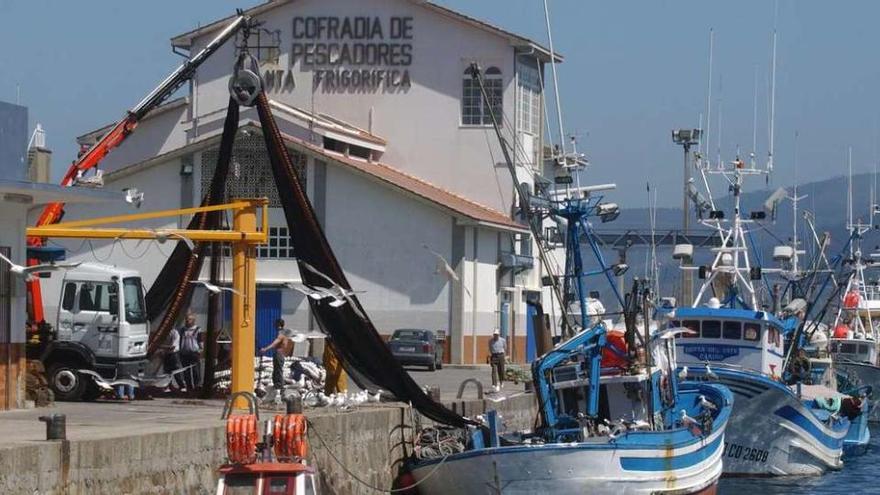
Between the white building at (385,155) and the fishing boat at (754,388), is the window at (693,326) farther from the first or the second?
the white building at (385,155)

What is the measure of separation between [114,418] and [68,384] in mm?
5152

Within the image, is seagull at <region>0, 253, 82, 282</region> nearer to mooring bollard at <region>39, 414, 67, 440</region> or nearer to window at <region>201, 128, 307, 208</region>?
mooring bollard at <region>39, 414, 67, 440</region>

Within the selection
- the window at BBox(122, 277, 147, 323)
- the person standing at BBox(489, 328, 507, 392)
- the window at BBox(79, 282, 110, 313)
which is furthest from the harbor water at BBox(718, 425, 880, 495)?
the window at BBox(79, 282, 110, 313)

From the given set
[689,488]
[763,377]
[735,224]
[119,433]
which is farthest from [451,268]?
[119,433]

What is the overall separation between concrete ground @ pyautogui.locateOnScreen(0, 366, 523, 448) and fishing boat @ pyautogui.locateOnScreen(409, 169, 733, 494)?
7.12ft

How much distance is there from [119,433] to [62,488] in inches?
112

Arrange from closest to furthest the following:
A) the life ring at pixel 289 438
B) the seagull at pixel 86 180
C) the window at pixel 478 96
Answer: the life ring at pixel 289 438, the seagull at pixel 86 180, the window at pixel 478 96

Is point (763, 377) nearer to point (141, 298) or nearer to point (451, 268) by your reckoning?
point (141, 298)

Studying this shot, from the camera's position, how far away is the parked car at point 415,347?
1940 inches

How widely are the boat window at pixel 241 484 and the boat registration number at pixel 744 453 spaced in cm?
2072

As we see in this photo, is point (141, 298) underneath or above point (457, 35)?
underneath

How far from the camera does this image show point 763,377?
36.9 meters

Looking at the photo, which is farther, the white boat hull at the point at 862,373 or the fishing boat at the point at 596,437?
the white boat hull at the point at 862,373

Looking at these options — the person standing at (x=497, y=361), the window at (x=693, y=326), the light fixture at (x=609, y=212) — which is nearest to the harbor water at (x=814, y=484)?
the window at (x=693, y=326)
